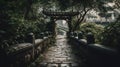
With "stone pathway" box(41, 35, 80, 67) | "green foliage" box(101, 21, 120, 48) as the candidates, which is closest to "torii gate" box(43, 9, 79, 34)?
"stone pathway" box(41, 35, 80, 67)

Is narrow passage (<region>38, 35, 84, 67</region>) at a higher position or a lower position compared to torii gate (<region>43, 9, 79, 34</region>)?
lower

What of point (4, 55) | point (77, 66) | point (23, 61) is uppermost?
point (4, 55)

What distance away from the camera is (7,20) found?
6.69m

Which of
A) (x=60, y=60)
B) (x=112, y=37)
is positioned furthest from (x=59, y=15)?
(x=112, y=37)

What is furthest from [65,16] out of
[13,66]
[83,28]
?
[13,66]

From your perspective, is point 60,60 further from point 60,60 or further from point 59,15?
point 59,15

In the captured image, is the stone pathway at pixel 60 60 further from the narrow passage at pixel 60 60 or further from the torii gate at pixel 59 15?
the torii gate at pixel 59 15

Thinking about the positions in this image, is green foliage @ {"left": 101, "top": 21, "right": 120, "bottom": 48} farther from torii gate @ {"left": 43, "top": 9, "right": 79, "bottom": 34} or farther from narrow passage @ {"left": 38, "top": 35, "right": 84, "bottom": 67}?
torii gate @ {"left": 43, "top": 9, "right": 79, "bottom": 34}

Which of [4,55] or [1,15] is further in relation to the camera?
[1,15]

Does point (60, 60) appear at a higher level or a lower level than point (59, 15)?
lower

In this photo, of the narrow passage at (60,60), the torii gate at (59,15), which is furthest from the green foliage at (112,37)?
the torii gate at (59,15)

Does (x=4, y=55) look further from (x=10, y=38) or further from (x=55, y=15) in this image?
(x=55, y=15)

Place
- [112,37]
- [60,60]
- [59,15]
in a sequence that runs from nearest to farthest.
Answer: [112,37] → [60,60] → [59,15]

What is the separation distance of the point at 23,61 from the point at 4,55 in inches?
74.4
